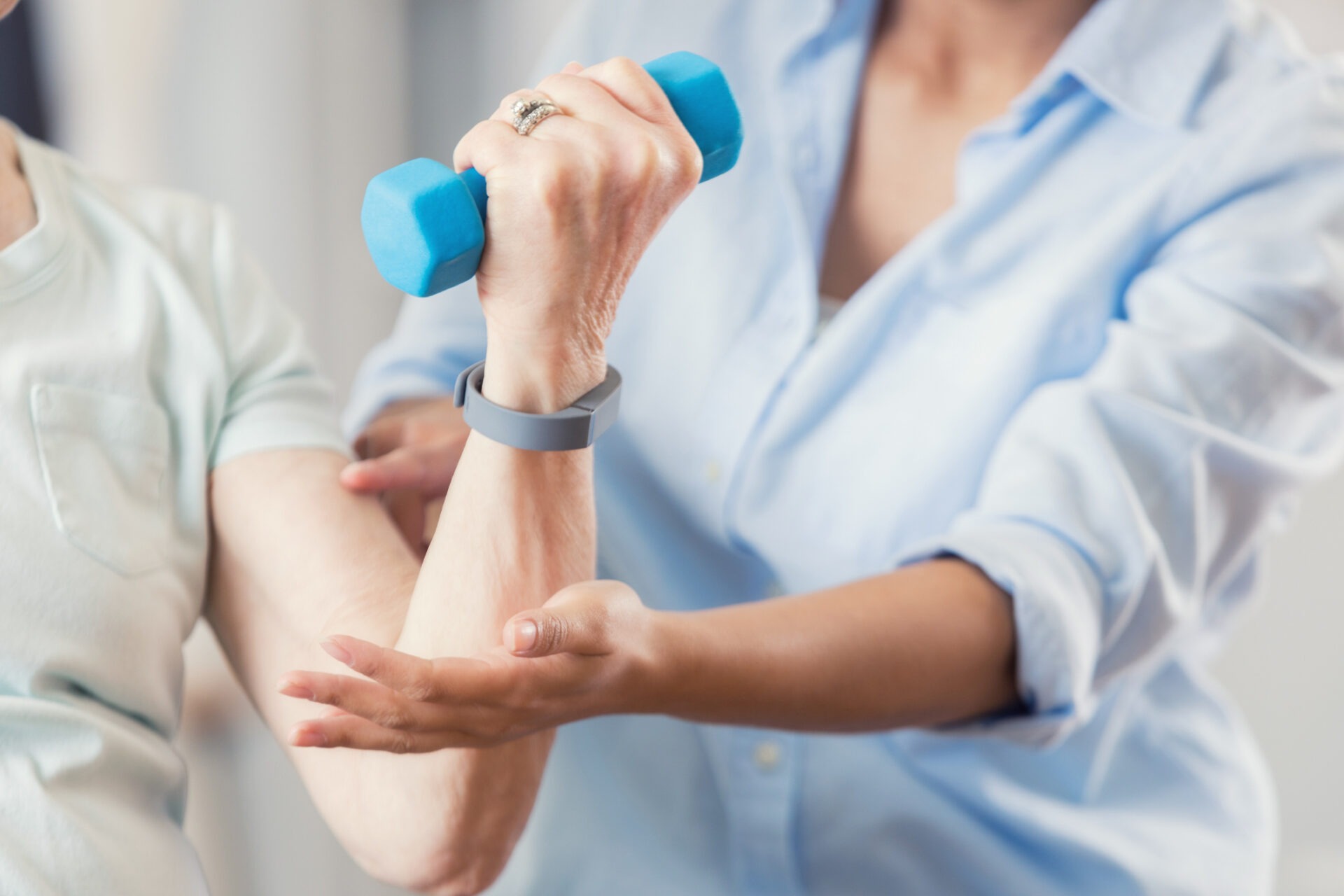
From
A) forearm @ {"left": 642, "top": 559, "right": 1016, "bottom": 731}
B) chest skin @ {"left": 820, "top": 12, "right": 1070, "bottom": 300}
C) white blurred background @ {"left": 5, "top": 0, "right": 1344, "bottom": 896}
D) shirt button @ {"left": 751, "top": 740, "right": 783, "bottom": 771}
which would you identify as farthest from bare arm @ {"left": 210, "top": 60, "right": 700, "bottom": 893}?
white blurred background @ {"left": 5, "top": 0, "right": 1344, "bottom": 896}

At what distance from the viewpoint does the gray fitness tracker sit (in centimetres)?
61

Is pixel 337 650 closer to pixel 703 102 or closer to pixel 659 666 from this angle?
pixel 659 666

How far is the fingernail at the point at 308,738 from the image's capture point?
531mm

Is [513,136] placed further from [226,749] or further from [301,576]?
[226,749]

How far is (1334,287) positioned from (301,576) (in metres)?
0.85

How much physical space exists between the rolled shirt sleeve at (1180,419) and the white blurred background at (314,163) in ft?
1.99

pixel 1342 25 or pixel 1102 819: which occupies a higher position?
pixel 1342 25

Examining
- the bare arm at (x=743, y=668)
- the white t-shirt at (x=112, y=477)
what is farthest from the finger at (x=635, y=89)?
the white t-shirt at (x=112, y=477)

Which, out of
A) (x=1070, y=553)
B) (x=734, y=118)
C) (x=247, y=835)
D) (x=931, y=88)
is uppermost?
(x=734, y=118)

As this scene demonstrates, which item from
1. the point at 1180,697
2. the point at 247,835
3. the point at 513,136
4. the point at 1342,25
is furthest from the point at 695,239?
the point at 247,835

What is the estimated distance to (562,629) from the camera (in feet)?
1.95

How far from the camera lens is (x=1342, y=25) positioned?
1.41 metres

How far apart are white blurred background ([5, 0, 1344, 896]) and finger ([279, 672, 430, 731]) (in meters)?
1.11

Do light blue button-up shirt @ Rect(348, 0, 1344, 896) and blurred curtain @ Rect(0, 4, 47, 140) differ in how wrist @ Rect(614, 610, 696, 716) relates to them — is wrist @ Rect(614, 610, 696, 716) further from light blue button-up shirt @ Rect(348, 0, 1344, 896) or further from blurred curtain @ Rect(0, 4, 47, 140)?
blurred curtain @ Rect(0, 4, 47, 140)
